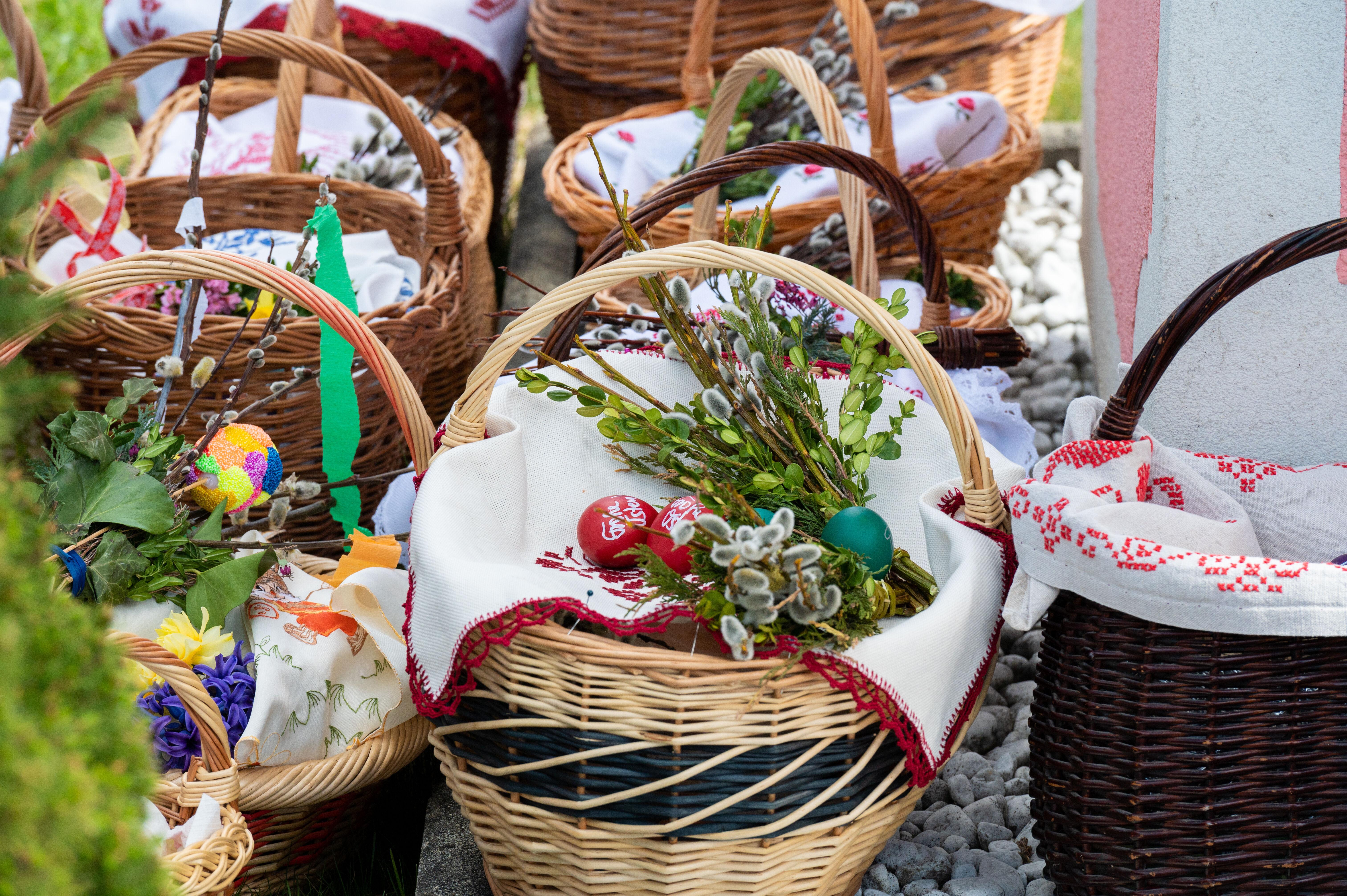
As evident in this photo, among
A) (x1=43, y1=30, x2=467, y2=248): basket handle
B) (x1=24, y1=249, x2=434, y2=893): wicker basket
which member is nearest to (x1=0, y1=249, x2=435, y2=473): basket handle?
(x1=24, y1=249, x2=434, y2=893): wicker basket

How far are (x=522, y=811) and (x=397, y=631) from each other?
36 centimetres

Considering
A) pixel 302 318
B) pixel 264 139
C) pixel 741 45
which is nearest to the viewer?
pixel 302 318

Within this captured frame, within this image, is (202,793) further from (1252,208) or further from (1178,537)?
(1252,208)

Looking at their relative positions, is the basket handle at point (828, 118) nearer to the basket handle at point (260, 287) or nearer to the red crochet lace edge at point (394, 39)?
the basket handle at point (260, 287)

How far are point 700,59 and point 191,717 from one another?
2016 mm

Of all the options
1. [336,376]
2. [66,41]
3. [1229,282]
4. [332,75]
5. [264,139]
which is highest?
[66,41]

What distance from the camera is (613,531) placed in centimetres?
143

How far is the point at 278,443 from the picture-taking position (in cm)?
191

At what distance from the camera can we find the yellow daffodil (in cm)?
135

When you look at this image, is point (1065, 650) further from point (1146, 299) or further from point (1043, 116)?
point (1043, 116)

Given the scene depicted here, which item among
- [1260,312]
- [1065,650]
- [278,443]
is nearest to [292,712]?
[278,443]

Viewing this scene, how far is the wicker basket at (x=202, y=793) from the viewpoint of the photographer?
109 cm

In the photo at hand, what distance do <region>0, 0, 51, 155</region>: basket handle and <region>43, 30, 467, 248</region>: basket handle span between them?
0.32 metres

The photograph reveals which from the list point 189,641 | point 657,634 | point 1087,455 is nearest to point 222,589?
point 189,641
